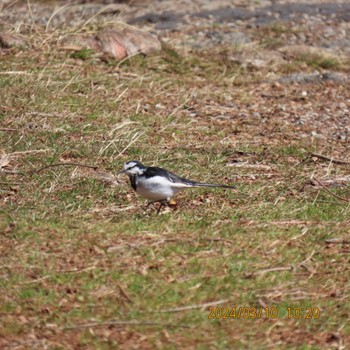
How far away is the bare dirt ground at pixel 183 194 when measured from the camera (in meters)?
5.44

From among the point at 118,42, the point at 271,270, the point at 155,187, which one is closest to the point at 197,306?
the point at 271,270

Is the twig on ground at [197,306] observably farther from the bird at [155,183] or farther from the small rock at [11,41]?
the small rock at [11,41]

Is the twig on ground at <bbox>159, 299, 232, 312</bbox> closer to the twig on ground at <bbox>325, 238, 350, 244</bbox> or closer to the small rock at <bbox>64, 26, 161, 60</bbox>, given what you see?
the twig on ground at <bbox>325, 238, 350, 244</bbox>

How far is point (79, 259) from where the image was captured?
6.04m

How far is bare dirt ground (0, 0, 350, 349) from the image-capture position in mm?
5438

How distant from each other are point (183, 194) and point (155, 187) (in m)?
0.95

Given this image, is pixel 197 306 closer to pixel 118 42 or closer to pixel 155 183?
pixel 155 183

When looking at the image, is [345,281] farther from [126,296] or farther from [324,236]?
[126,296]

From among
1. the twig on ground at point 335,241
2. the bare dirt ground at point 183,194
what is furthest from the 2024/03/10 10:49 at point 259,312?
the twig on ground at point 335,241

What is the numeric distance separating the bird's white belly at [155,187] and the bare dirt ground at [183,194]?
0.55ft

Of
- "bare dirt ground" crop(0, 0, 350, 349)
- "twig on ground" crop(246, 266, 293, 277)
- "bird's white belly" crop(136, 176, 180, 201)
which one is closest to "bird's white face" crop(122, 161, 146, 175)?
"bird's white belly" crop(136, 176, 180, 201)

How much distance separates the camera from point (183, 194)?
7.70 metres

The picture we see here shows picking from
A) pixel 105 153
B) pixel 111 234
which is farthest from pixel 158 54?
pixel 111 234

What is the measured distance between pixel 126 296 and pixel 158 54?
7.00 metres
